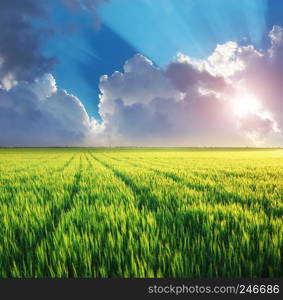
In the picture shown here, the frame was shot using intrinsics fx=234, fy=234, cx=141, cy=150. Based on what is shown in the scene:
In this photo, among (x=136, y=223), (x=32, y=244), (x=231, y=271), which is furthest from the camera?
(x=136, y=223)

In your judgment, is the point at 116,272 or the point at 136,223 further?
the point at 136,223

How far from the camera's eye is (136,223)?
325cm

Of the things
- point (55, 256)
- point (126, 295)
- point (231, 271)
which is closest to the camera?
point (126, 295)

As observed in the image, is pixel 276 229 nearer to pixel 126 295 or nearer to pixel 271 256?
pixel 271 256

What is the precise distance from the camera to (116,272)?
2.12 meters

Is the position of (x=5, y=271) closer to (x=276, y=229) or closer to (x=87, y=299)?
(x=87, y=299)

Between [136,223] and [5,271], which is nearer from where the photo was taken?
[5,271]

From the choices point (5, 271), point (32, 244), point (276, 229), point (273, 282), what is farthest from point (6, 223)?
point (276, 229)

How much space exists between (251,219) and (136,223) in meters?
1.63

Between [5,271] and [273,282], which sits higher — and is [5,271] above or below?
below

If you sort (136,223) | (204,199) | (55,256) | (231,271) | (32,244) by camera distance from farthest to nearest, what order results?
(204,199)
(136,223)
(32,244)
(55,256)
(231,271)

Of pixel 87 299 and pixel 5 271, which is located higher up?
pixel 87 299

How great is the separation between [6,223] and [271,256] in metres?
3.35

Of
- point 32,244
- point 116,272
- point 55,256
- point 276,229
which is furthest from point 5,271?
point 276,229
